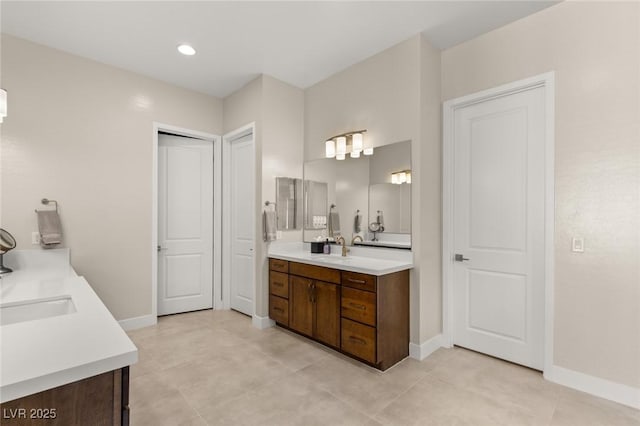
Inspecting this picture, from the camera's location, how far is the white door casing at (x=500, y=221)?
8.26ft

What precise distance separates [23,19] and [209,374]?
3266 millimetres

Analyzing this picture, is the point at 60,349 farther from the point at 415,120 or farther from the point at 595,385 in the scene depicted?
the point at 595,385

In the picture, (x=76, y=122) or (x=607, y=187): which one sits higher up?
(x=76, y=122)

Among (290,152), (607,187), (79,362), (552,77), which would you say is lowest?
(79,362)

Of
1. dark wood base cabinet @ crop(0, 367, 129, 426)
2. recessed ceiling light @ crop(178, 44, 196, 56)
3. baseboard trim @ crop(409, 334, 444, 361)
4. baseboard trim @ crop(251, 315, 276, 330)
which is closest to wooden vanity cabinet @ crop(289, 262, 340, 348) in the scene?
baseboard trim @ crop(251, 315, 276, 330)

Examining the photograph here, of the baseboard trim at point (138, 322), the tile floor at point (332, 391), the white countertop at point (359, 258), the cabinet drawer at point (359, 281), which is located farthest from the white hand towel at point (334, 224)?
the baseboard trim at point (138, 322)

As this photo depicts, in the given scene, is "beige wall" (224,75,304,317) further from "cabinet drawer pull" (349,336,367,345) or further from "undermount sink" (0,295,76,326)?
"undermount sink" (0,295,76,326)

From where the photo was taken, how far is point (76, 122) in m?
3.19

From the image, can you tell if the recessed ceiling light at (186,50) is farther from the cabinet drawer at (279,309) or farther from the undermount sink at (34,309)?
the cabinet drawer at (279,309)

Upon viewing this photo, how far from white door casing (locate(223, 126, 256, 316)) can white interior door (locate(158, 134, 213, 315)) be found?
0.79 feet

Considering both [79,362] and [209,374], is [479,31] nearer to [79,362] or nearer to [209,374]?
[79,362]

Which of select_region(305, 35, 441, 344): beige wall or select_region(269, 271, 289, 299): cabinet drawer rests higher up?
select_region(305, 35, 441, 344): beige wall

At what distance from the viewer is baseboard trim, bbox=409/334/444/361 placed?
2758 millimetres

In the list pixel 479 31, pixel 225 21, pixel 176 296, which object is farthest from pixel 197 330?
pixel 479 31
